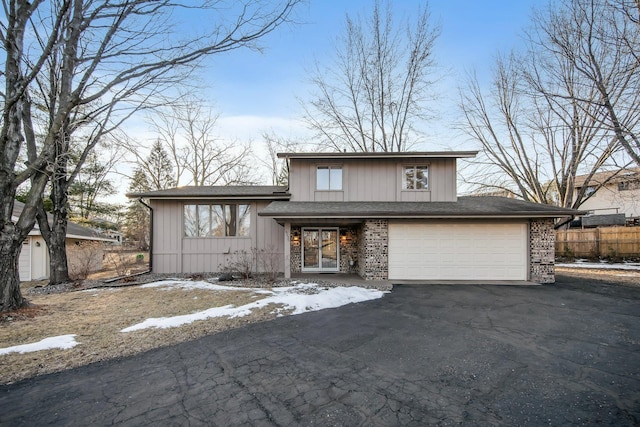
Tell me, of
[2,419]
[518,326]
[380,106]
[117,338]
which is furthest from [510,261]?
[380,106]

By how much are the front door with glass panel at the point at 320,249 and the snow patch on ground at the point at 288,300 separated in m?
2.92

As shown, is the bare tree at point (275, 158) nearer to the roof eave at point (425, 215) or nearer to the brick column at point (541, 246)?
the roof eave at point (425, 215)

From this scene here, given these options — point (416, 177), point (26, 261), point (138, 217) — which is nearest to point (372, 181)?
point (416, 177)

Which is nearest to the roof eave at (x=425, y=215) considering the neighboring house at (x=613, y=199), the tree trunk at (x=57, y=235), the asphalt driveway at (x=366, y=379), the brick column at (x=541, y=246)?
the brick column at (x=541, y=246)

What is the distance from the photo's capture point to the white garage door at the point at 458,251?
34.4 feet

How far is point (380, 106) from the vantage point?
857 inches

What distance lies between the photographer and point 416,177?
12.0 metres

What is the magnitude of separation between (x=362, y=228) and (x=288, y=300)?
16.4 ft

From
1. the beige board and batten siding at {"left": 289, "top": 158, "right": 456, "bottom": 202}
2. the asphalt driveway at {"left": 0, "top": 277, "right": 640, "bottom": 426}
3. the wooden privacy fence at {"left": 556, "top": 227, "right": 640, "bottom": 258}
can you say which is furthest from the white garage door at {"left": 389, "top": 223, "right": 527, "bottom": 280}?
the wooden privacy fence at {"left": 556, "top": 227, "right": 640, "bottom": 258}

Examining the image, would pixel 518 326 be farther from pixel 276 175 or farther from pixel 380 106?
pixel 276 175

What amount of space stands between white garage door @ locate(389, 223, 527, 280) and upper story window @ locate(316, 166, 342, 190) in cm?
284

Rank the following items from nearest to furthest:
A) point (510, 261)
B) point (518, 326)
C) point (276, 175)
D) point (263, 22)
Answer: point (518, 326) < point (263, 22) < point (510, 261) < point (276, 175)

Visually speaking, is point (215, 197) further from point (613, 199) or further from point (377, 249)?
point (613, 199)

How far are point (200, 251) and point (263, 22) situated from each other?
27.8 feet
